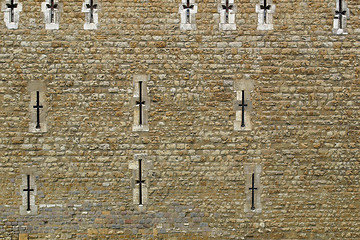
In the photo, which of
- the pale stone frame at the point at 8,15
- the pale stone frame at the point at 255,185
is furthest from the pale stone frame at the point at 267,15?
the pale stone frame at the point at 8,15

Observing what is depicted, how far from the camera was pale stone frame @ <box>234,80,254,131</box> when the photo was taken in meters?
5.66

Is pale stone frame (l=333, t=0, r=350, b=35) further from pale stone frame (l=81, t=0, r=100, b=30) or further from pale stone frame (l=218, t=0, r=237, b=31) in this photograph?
pale stone frame (l=81, t=0, r=100, b=30)

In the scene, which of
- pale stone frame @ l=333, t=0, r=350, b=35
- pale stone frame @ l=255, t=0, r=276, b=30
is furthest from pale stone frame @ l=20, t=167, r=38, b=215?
pale stone frame @ l=333, t=0, r=350, b=35

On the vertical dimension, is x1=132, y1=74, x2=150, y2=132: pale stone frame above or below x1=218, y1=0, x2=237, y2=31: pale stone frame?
below

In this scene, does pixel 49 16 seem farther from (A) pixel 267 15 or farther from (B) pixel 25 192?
(A) pixel 267 15

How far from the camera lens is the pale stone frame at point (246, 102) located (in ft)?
18.6

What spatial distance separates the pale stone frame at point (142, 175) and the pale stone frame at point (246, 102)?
156 centimetres

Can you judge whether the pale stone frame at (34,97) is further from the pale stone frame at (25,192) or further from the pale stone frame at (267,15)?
the pale stone frame at (267,15)

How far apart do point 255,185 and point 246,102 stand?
1372 millimetres

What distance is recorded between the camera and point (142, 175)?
5.66m

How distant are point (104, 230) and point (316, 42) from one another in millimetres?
4615

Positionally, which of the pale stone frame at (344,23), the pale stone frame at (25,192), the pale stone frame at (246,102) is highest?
the pale stone frame at (344,23)

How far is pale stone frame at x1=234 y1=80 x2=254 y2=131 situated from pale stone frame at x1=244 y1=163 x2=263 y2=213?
63 cm

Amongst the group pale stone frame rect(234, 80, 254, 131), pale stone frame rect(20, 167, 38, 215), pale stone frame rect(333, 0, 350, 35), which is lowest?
pale stone frame rect(20, 167, 38, 215)
